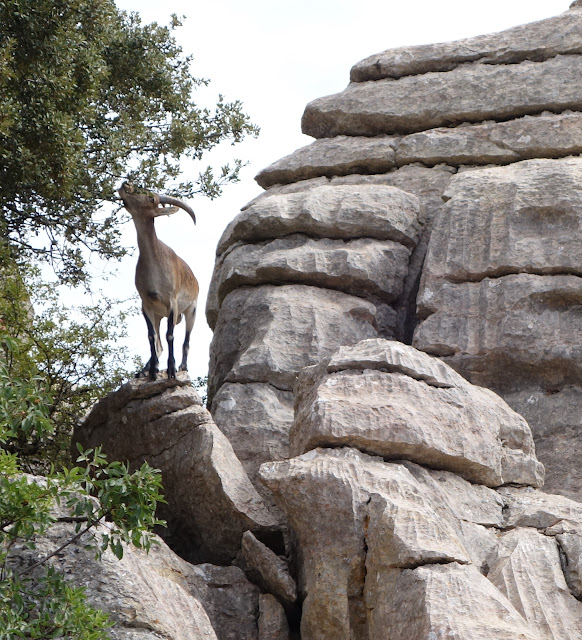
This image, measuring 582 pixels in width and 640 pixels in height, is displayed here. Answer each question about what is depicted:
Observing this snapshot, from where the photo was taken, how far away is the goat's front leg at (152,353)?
11.0 meters

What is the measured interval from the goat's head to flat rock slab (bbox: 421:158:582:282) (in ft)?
10.2

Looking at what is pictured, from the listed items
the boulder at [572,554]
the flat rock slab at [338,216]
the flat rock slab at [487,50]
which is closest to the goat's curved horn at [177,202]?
the flat rock slab at [338,216]

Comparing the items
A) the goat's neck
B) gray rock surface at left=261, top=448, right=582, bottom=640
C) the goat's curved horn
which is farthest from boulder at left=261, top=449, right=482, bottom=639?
the goat's curved horn

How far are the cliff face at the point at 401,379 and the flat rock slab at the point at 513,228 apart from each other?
3cm

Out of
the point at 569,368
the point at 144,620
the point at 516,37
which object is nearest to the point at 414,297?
the point at 569,368

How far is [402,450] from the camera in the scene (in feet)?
31.4

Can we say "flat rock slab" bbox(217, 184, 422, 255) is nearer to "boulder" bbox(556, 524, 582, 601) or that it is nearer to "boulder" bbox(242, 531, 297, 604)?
"boulder" bbox(242, 531, 297, 604)

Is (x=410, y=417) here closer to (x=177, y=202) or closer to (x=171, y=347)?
(x=171, y=347)

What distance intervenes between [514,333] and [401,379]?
104 inches

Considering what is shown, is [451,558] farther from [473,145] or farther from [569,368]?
[473,145]

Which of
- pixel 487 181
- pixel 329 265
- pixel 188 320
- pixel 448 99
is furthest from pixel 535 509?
pixel 448 99

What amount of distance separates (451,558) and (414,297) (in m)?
5.69

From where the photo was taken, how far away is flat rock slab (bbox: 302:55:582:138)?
14.8m

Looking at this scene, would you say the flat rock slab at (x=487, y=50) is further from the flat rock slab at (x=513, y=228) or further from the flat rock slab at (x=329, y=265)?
the flat rock slab at (x=329, y=265)
